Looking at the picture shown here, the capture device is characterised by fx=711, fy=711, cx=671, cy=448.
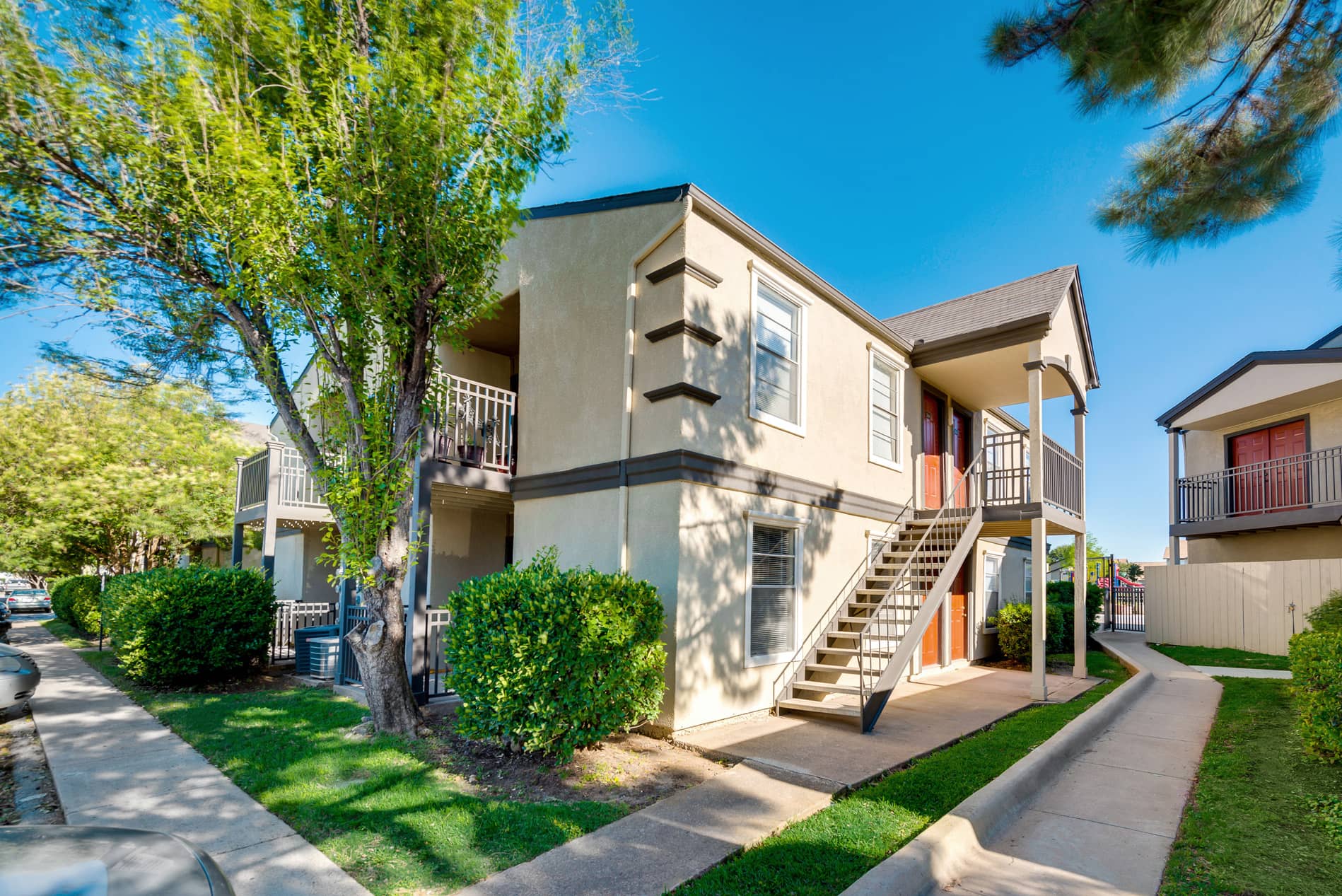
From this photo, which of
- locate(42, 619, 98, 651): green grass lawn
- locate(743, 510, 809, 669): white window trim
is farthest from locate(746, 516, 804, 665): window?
locate(42, 619, 98, 651): green grass lawn

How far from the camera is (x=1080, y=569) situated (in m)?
12.1

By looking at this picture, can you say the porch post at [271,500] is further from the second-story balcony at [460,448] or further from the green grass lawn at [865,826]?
the green grass lawn at [865,826]

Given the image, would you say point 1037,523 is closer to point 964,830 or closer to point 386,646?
point 964,830

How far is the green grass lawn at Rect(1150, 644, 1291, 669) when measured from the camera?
13.3 meters

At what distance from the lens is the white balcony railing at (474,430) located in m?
9.48

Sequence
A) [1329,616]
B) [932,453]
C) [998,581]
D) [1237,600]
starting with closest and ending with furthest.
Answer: [1329,616] → [932,453] → [998,581] → [1237,600]

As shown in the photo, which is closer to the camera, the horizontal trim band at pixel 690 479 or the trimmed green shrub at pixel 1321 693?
the trimmed green shrub at pixel 1321 693

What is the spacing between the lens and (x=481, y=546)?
1216 cm

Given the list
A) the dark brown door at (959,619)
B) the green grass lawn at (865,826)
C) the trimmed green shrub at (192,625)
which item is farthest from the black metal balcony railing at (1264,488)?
the trimmed green shrub at (192,625)

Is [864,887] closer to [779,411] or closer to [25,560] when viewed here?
[779,411]

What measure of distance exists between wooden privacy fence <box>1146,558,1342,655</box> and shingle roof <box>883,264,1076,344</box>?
8307 mm

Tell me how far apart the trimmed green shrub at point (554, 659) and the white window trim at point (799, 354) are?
3.15 metres

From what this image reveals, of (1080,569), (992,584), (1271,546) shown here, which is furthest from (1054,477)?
(1271,546)

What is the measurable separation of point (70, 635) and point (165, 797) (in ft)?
57.4
